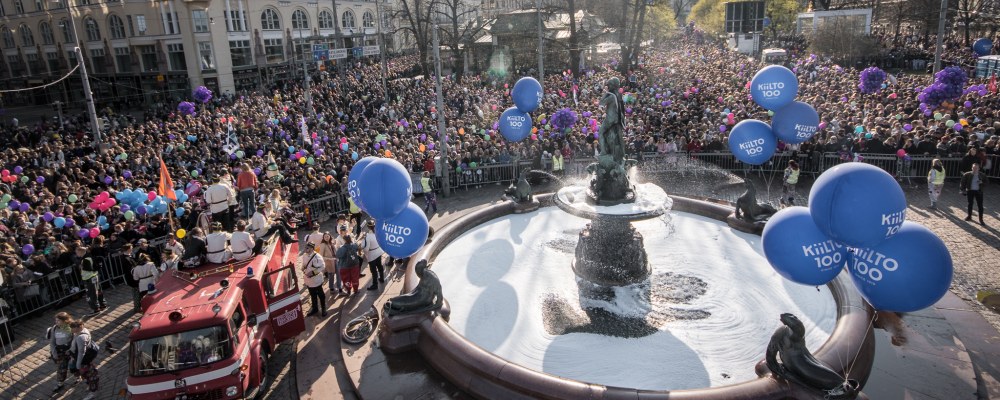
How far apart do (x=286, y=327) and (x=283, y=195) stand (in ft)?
24.9

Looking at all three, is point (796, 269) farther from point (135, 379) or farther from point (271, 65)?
point (271, 65)

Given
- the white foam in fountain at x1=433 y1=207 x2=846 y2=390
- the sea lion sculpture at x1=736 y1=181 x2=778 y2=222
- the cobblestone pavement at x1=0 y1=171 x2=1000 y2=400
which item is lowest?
the cobblestone pavement at x1=0 y1=171 x2=1000 y2=400

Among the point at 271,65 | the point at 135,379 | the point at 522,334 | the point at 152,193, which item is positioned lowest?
the point at 522,334

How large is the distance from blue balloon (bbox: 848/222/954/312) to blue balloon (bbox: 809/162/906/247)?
0.21m

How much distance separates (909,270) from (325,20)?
60968mm

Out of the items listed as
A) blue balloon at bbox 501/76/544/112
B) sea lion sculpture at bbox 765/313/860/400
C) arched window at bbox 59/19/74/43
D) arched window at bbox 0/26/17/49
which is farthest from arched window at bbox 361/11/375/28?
sea lion sculpture at bbox 765/313/860/400

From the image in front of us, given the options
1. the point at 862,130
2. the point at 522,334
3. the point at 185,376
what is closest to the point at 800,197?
the point at 862,130

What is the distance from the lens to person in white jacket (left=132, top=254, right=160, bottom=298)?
38.7 ft

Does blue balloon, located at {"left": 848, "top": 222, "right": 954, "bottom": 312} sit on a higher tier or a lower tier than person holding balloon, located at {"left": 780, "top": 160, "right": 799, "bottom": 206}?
higher

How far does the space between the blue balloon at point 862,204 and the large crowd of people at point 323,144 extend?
382 inches

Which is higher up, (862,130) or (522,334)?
(862,130)

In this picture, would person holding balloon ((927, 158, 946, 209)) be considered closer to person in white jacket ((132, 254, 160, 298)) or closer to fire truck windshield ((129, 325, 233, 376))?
fire truck windshield ((129, 325, 233, 376))

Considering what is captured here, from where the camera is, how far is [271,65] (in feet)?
164

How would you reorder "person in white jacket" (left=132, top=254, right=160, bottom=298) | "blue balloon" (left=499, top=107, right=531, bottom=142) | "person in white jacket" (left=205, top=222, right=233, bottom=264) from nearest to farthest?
"person in white jacket" (left=205, top=222, right=233, bottom=264) → "person in white jacket" (left=132, top=254, right=160, bottom=298) → "blue balloon" (left=499, top=107, right=531, bottom=142)
